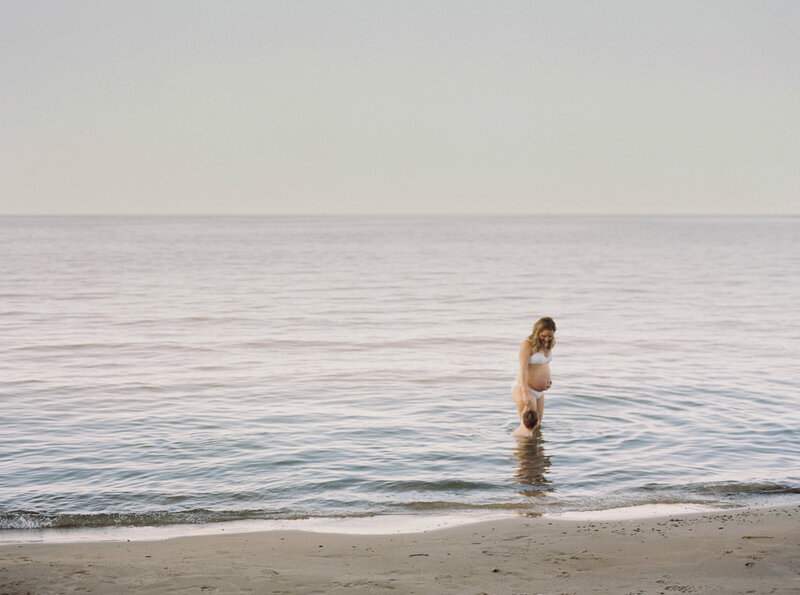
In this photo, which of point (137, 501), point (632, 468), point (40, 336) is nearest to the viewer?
point (137, 501)

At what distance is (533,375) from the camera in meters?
12.7

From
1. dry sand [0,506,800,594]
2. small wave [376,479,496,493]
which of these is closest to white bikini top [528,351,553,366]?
small wave [376,479,496,493]

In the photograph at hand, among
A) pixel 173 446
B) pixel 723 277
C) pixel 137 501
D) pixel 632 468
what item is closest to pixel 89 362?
pixel 173 446

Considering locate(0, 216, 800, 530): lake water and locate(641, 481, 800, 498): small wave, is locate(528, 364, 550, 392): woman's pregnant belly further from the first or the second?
locate(641, 481, 800, 498): small wave

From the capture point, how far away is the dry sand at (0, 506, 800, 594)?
6445mm

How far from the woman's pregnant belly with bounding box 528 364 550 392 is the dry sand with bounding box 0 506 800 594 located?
4375 mm

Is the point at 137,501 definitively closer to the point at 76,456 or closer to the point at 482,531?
the point at 76,456

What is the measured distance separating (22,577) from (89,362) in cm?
1274

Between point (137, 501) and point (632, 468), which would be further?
point (632, 468)

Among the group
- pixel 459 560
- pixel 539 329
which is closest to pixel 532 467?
pixel 539 329

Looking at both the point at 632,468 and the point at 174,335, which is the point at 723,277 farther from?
the point at 632,468

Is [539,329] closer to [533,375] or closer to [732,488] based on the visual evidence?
[533,375]

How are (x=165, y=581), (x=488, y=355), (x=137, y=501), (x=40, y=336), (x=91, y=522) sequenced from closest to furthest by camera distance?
(x=165, y=581) → (x=91, y=522) → (x=137, y=501) → (x=488, y=355) → (x=40, y=336)

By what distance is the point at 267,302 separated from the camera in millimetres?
33344
